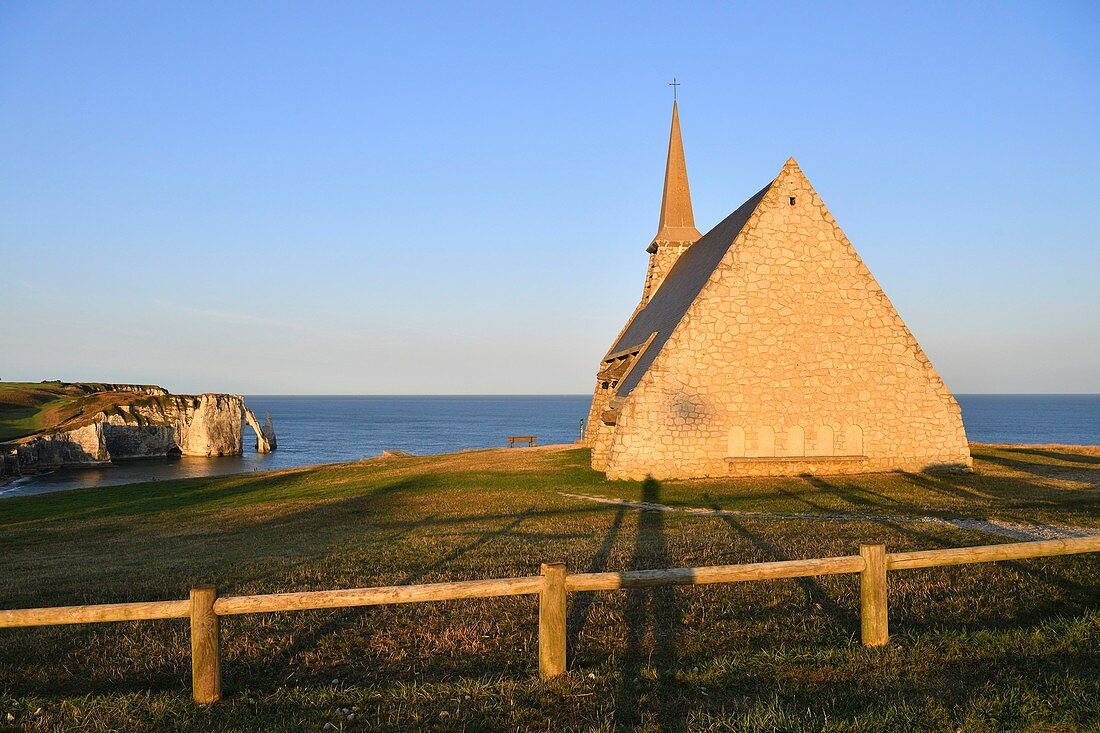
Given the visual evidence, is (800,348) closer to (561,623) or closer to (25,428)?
(561,623)

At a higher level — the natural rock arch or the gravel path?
the gravel path

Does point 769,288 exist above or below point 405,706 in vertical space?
above

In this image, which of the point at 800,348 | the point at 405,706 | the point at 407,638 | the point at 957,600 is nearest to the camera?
the point at 405,706

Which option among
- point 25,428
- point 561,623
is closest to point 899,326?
point 561,623

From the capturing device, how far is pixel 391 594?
18.8ft

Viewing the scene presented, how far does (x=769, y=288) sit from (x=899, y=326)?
15.5 feet

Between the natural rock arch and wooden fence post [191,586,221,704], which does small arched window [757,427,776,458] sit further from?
the natural rock arch

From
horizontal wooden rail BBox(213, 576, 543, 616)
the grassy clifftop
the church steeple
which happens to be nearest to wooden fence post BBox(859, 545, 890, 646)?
horizontal wooden rail BBox(213, 576, 543, 616)

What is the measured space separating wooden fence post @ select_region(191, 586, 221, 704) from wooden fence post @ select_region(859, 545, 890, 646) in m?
5.87

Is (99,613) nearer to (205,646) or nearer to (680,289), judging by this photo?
(205,646)

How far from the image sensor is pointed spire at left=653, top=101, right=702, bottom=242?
36.8 meters

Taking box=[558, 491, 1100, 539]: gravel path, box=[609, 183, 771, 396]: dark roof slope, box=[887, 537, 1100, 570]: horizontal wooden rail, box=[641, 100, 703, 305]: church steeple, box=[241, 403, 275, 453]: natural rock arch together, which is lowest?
box=[241, 403, 275, 453]: natural rock arch

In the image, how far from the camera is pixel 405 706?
540 cm

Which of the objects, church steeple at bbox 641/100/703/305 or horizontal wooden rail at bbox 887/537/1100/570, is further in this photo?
church steeple at bbox 641/100/703/305
